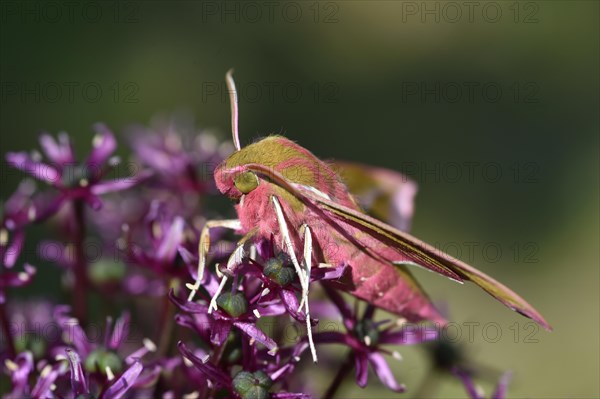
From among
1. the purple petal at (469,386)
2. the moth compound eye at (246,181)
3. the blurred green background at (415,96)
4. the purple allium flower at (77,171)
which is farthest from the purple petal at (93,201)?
the blurred green background at (415,96)

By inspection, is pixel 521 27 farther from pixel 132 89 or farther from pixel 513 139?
pixel 132 89

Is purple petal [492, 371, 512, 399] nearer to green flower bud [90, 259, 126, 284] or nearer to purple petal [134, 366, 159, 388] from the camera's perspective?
purple petal [134, 366, 159, 388]

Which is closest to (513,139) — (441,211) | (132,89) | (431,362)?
(441,211)

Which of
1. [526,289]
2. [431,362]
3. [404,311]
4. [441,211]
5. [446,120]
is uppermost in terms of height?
[404,311]

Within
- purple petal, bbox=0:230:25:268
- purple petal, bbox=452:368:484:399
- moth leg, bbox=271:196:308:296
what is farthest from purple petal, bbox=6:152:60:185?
purple petal, bbox=452:368:484:399

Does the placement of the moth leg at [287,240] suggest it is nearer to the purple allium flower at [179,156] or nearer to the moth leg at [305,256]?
the moth leg at [305,256]

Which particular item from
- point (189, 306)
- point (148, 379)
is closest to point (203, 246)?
point (189, 306)

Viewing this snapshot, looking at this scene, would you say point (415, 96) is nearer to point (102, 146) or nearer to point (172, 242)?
point (102, 146)
